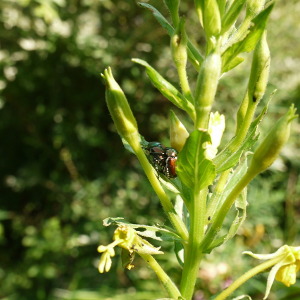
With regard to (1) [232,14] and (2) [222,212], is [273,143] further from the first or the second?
(1) [232,14]

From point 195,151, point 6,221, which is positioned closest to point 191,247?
point 195,151

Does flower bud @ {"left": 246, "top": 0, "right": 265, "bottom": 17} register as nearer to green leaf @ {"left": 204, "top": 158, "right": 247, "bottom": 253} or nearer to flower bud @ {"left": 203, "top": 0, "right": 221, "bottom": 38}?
flower bud @ {"left": 203, "top": 0, "right": 221, "bottom": 38}

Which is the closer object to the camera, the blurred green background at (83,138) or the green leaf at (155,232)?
the green leaf at (155,232)

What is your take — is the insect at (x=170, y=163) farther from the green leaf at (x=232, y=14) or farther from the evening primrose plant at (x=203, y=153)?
the green leaf at (x=232, y=14)

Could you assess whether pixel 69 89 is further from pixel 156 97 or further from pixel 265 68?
pixel 265 68

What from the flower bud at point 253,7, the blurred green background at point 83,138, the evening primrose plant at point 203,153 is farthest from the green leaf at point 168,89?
the blurred green background at point 83,138

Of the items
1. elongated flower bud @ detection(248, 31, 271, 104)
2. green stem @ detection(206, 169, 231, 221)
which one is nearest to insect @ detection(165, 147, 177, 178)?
green stem @ detection(206, 169, 231, 221)

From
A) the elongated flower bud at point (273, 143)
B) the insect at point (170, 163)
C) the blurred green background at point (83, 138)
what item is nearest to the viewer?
the elongated flower bud at point (273, 143)
